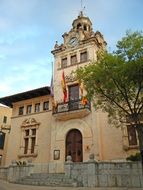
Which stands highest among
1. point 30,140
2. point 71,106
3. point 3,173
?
point 71,106

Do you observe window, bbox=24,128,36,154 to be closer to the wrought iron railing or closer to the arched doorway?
the wrought iron railing

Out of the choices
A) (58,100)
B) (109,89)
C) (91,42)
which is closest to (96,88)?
(109,89)

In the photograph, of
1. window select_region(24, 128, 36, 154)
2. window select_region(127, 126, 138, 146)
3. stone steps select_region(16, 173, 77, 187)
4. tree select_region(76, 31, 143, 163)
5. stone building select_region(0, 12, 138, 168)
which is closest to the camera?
tree select_region(76, 31, 143, 163)

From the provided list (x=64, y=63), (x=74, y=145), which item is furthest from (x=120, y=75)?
(x=64, y=63)

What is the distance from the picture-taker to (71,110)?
22.9m

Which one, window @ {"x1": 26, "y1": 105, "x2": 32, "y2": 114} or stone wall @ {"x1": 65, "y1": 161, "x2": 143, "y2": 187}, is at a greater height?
window @ {"x1": 26, "y1": 105, "x2": 32, "y2": 114}

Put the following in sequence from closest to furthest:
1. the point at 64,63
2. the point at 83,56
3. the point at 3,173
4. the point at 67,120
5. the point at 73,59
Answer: the point at 3,173 < the point at 67,120 < the point at 83,56 < the point at 73,59 < the point at 64,63

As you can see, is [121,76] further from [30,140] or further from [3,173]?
[30,140]

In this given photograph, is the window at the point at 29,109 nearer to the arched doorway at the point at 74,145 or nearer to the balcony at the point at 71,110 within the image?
the balcony at the point at 71,110

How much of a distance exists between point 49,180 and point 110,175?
180 inches

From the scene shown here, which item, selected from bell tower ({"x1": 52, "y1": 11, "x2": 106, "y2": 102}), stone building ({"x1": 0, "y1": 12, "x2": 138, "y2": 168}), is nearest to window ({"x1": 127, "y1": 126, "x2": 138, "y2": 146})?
stone building ({"x1": 0, "y1": 12, "x2": 138, "y2": 168})

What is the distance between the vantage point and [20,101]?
95.9 feet

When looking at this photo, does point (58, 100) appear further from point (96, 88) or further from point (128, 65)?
point (128, 65)

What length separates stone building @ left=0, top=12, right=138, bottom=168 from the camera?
70.1 feet
